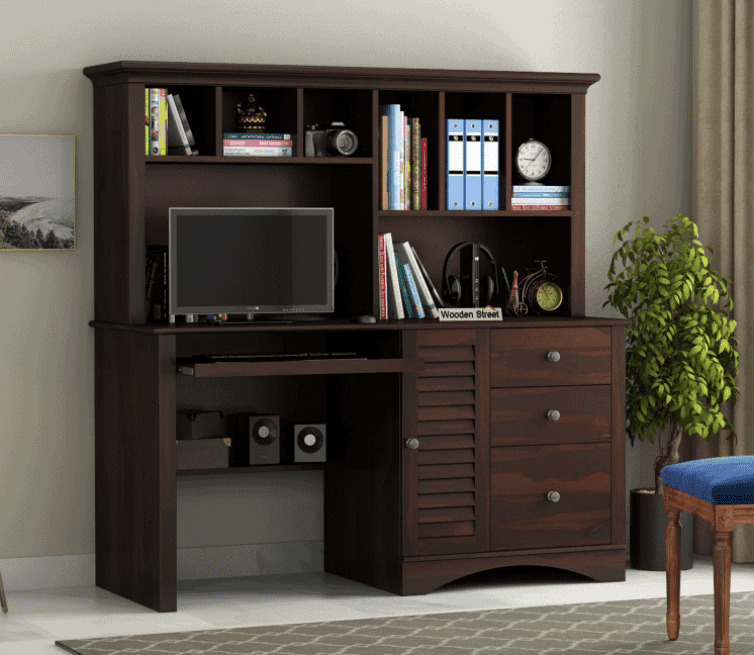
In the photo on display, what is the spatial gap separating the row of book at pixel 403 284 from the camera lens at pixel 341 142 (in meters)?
0.31

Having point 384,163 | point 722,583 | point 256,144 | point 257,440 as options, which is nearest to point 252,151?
point 256,144

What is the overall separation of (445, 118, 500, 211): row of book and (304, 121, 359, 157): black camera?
0.34 m

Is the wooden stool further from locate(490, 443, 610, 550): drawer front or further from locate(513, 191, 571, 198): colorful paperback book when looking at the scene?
locate(513, 191, 571, 198): colorful paperback book

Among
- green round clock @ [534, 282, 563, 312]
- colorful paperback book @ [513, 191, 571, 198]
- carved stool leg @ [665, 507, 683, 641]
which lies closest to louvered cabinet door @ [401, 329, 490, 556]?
green round clock @ [534, 282, 563, 312]

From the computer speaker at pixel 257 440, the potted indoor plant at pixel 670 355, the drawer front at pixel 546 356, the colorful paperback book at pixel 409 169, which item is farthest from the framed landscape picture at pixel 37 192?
the potted indoor plant at pixel 670 355

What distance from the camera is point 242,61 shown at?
186 inches

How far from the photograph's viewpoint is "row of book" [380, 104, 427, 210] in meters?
4.57

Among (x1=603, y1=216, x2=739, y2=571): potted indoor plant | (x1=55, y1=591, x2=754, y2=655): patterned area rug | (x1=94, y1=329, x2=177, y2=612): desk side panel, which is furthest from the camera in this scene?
(x1=603, y1=216, x2=739, y2=571): potted indoor plant

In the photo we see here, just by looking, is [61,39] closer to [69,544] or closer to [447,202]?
[447,202]

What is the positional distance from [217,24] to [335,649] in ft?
7.14

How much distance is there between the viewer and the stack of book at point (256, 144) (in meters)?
4.42

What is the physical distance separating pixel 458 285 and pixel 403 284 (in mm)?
260

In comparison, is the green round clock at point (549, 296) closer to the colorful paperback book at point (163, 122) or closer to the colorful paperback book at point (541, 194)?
the colorful paperback book at point (541, 194)

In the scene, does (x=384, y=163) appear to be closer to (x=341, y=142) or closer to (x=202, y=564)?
(x=341, y=142)
